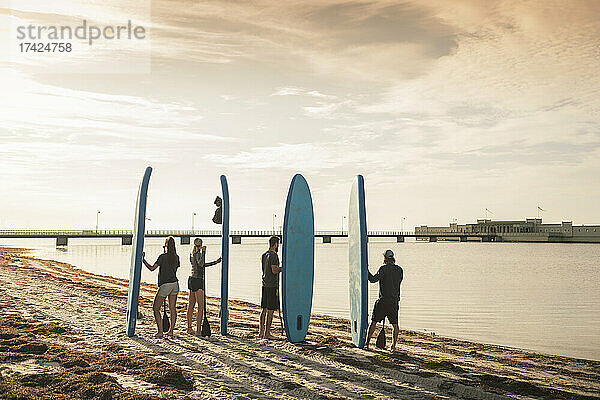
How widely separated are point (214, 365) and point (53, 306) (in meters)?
7.62

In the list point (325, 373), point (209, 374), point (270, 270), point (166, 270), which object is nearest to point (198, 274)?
point (166, 270)

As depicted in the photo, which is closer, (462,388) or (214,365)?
(462,388)

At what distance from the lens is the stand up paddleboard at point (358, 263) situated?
905cm

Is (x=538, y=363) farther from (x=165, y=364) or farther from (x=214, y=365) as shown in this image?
(x=165, y=364)

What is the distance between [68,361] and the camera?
7.65 meters

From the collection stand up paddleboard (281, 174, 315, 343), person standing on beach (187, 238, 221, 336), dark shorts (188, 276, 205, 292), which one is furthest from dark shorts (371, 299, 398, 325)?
dark shorts (188, 276, 205, 292)

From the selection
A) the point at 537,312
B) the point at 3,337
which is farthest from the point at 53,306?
the point at 537,312

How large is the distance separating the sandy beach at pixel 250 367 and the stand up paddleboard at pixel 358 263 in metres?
0.41

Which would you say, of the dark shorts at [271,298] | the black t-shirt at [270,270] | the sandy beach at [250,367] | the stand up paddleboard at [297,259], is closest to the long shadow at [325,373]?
the sandy beach at [250,367]

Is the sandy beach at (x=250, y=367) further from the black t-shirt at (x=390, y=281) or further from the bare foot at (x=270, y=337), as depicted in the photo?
the black t-shirt at (x=390, y=281)

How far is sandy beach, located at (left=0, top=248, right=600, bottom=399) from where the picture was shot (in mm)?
6492

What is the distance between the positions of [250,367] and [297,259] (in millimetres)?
2686

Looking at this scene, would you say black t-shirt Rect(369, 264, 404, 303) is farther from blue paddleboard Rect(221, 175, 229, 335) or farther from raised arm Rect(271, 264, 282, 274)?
blue paddleboard Rect(221, 175, 229, 335)

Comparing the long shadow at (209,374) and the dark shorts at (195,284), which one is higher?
the dark shorts at (195,284)
